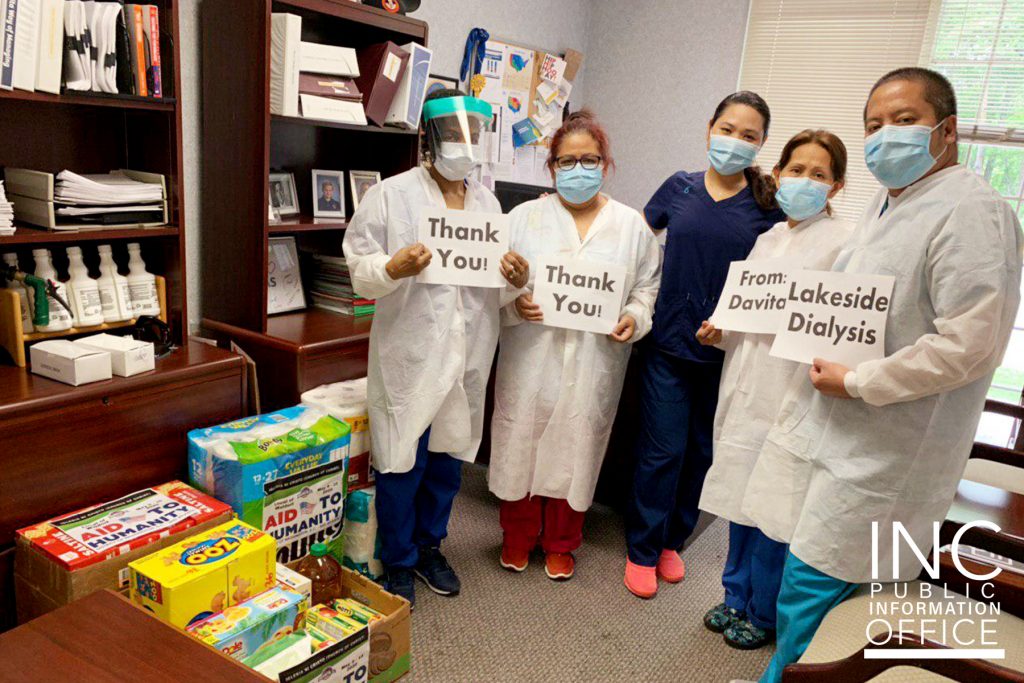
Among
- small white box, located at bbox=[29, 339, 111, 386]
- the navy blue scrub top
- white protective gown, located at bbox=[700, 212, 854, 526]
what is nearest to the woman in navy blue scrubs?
the navy blue scrub top

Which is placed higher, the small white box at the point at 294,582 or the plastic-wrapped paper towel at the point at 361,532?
the small white box at the point at 294,582

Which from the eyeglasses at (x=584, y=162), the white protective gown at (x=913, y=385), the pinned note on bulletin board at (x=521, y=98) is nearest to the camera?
the white protective gown at (x=913, y=385)

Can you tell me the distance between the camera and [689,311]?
A: 2.10 metres

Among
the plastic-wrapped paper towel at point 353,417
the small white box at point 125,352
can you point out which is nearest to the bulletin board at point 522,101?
the plastic-wrapped paper towel at point 353,417

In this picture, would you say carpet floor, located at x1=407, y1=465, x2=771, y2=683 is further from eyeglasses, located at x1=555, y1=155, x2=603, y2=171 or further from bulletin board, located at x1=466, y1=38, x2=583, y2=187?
bulletin board, located at x1=466, y1=38, x2=583, y2=187

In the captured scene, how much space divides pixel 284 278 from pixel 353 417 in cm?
75

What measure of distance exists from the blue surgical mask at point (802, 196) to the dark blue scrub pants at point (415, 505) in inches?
45.6

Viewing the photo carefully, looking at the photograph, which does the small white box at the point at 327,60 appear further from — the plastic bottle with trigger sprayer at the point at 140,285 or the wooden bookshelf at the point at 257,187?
the plastic bottle with trigger sprayer at the point at 140,285

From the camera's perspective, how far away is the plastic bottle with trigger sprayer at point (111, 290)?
1981mm

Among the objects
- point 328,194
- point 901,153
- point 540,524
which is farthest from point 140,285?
point 901,153

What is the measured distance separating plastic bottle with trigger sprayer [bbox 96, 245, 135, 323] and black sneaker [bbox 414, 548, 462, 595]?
1.13 meters

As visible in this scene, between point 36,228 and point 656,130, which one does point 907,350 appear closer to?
point 36,228

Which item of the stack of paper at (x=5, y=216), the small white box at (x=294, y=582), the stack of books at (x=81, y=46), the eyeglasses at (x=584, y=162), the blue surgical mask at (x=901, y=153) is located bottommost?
the small white box at (x=294, y=582)

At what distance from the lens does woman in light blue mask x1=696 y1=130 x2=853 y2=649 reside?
1820 mm
